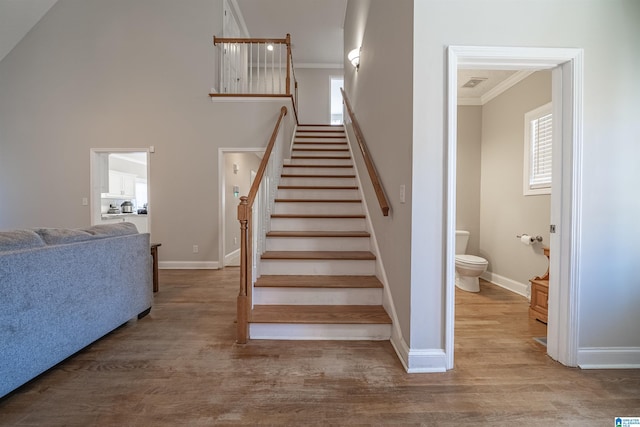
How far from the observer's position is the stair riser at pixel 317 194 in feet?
11.5

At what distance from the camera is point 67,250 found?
5.58ft

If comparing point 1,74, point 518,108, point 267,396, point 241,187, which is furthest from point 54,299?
point 1,74

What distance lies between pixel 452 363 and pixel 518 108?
313 cm

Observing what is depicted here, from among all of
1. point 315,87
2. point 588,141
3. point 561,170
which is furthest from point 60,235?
point 315,87

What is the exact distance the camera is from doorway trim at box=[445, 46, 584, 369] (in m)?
1.67

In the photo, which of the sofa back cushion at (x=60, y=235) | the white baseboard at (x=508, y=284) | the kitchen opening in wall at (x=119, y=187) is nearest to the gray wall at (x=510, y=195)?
the white baseboard at (x=508, y=284)

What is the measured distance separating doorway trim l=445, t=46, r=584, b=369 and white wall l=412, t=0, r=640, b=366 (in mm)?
45

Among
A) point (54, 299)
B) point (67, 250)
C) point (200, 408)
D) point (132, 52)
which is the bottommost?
point (200, 408)

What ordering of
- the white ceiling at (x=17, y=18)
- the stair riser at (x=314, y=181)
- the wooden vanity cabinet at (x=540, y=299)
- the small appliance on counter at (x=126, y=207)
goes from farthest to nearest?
1. the small appliance on counter at (x=126, y=207)
2. the white ceiling at (x=17, y=18)
3. the stair riser at (x=314, y=181)
4. the wooden vanity cabinet at (x=540, y=299)

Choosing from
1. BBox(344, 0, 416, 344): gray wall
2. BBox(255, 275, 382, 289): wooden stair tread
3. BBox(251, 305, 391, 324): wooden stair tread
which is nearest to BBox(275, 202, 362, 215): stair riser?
BBox(344, 0, 416, 344): gray wall

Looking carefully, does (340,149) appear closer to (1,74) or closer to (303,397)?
(303,397)

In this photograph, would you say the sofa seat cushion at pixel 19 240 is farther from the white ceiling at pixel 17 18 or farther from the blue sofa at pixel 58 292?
the white ceiling at pixel 17 18

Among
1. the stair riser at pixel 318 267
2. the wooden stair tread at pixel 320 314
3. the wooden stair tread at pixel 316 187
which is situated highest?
the wooden stair tread at pixel 316 187

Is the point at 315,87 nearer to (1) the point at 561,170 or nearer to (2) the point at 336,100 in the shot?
(2) the point at 336,100
